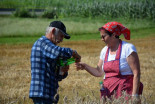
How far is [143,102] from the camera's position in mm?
4027

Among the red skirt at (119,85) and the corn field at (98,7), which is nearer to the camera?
the red skirt at (119,85)

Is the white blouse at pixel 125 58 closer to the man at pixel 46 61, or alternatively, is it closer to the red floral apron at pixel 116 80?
the red floral apron at pixel 116 80

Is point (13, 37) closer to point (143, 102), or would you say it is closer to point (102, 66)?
point (102, 66)

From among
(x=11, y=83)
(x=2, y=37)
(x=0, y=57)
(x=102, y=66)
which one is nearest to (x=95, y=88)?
A: (x=11, y=83)

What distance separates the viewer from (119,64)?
4609 mm

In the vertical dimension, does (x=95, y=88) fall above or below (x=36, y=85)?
below

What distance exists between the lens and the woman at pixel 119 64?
4523 millimetres

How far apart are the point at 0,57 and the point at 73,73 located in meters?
3.42

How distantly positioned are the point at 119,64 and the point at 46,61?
3.61ft

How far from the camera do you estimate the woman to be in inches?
178

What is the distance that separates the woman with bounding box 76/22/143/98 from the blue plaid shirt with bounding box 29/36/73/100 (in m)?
0.68

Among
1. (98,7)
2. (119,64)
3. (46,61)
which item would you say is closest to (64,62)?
(46,61)

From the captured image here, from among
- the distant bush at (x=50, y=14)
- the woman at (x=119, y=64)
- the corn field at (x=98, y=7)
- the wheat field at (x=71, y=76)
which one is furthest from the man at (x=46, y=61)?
the corn field at (x=98, y=7)

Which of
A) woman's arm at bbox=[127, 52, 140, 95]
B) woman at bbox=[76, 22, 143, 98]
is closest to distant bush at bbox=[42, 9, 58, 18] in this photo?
woman at bbox=[76, 22, 143, 98]
